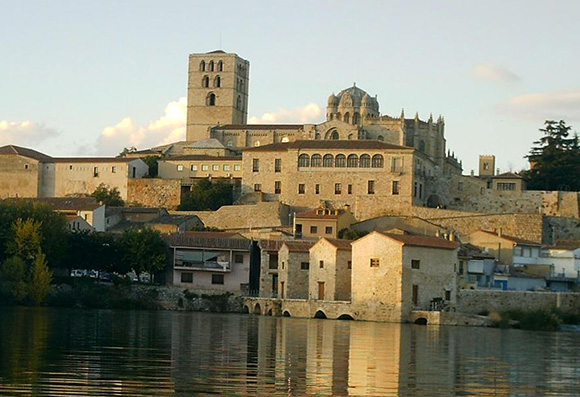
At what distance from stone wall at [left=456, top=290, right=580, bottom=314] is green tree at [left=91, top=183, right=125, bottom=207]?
35358mm

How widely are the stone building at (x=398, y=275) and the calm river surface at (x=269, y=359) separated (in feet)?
13.5

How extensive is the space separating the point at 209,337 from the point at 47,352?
8748 mm

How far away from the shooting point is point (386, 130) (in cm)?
9319

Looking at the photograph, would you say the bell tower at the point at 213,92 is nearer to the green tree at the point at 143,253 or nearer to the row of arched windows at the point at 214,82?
the row of arched windows at the point at 214,82

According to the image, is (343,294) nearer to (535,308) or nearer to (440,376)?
(535,308)

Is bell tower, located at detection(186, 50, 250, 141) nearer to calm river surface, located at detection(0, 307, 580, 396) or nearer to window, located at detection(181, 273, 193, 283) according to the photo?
window, located at detection(181, 273, 193, 283)

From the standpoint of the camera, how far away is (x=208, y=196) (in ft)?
275

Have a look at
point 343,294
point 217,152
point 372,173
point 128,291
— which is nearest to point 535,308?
point 343,294

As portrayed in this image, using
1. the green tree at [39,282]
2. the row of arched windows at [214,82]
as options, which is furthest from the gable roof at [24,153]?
the green tree at [39,282]

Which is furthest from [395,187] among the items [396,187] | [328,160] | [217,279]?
[217,279]

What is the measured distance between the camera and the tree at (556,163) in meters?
86.6

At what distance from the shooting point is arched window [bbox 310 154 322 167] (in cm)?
8194

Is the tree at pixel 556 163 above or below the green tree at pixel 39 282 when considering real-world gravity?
above

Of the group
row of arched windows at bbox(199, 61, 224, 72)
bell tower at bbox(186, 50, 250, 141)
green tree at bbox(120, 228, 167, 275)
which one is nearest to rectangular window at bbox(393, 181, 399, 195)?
green tree at bbox(120, 228, 167, 275)
